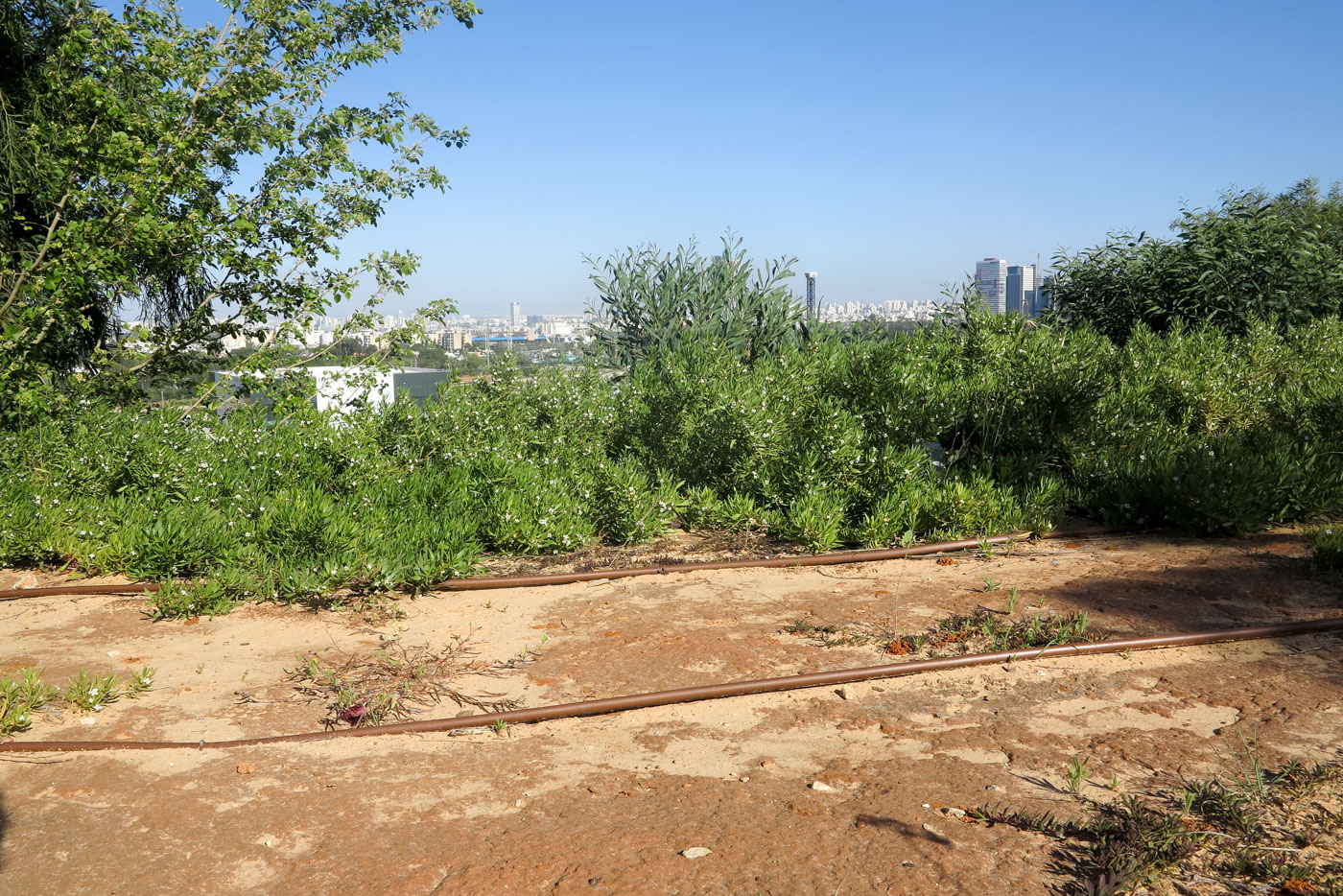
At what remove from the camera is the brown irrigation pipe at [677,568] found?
17.5ft

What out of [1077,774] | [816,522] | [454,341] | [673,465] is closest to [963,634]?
[1077,774]

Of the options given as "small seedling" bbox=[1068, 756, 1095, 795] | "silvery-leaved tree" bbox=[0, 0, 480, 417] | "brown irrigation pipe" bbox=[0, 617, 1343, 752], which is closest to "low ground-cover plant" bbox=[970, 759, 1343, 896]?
"small seedling" bbox=[1068, 756, 1095, 795]

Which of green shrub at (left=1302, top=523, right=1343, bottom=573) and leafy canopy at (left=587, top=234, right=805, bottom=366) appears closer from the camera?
green shrub at (left=1302, top=523, right=1343, bottom=573)

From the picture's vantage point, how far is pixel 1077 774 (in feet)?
9.85

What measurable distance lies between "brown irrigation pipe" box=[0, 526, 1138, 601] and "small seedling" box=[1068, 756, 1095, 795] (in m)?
2.79

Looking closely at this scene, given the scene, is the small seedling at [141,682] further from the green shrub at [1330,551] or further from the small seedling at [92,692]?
the green shrub at [1330,551]

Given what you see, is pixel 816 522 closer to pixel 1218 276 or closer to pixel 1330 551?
pixel 1330 551

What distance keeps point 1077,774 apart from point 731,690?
1.37 m

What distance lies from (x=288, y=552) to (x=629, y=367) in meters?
5.29

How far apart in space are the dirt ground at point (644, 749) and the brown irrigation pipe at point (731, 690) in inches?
1.8

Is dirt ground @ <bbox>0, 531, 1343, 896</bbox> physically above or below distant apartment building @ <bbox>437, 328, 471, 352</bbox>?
below

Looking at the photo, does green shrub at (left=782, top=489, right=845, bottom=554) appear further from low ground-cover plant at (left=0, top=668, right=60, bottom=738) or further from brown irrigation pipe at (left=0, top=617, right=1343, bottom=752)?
low ground-cover plant at (left=0, top=668, right=60, bottom=738)

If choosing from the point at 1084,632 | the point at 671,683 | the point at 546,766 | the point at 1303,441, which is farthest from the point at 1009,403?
the point at 546,766

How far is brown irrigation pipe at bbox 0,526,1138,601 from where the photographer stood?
535 centimetres
